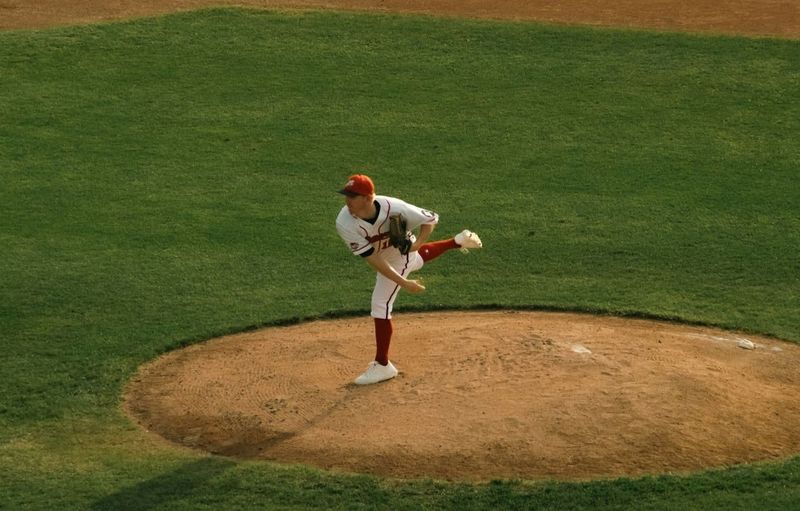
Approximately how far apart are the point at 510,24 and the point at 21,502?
13.9 meters

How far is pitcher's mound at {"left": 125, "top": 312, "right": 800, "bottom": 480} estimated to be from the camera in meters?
9.09

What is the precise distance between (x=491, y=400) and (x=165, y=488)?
2581 mm

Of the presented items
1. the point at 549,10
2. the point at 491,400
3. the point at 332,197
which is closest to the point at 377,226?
the point at 491,400

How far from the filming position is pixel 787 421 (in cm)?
966

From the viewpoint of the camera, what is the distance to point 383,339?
1029 centimetres

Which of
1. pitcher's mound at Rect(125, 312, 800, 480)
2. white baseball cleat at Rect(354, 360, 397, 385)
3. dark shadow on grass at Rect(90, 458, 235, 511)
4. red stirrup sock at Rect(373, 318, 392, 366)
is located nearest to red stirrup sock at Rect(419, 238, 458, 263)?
red stirrup sock at Rect(373, 318, 392, 366)

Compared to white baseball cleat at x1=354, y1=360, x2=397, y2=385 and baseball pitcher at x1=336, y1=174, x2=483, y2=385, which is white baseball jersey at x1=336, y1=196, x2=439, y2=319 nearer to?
baseball pitcher at x1=336, y1=174, x2=483, y2=385

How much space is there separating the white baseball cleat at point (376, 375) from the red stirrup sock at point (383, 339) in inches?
1.7

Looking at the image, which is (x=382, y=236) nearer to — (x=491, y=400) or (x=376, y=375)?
(x=376, y=375)

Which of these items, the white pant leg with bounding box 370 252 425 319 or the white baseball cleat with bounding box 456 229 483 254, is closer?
the white baseball cleat with bounding box 456 229 483 254

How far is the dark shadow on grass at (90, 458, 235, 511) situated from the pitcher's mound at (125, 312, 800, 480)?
0.31 meters

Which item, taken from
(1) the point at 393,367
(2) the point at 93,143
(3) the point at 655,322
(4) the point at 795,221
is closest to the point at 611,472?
(1) the point at 393,367

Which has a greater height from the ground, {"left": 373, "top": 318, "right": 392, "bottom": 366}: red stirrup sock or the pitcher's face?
the pitcher's face

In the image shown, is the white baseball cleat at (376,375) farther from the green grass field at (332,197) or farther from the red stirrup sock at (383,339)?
the green grass field at (332,197)
